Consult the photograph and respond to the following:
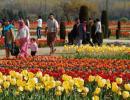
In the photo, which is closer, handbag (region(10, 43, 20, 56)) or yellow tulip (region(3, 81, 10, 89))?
yellow tulip (region(3, 81, 10, 89))

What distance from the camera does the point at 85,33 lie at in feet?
80.3

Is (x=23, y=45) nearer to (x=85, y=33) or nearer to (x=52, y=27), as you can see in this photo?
(x=52, y=27)

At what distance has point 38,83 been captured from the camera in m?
7.57

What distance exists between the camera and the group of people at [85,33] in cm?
2414

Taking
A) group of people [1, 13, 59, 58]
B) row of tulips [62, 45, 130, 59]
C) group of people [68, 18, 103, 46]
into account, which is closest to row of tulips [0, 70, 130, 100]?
group of people [1, 13, 59, 58]

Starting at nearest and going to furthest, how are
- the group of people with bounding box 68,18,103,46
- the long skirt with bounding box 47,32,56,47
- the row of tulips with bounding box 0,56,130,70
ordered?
the row of tulips with bounding box 0,56,130,70, the long skirt with bounding box 47,32,56,47, the group of people with bounding box 68,18,103,46

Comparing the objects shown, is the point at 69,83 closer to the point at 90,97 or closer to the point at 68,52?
the point at 90,97

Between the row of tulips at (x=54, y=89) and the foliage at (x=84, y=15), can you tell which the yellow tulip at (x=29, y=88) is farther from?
the foliage at (x=84, y=15)

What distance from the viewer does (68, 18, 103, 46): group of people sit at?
24.1m

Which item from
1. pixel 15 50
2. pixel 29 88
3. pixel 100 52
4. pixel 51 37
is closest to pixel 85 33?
pixel 51 37

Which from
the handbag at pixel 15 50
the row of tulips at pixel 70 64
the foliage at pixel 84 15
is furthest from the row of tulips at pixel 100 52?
the foliage at pixel 84 15

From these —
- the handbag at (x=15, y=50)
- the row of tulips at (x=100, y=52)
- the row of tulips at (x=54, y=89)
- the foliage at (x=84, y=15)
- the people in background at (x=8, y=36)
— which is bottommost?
the foliage at (x=84, y=15)

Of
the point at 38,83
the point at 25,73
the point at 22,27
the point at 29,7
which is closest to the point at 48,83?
the point at 38,83

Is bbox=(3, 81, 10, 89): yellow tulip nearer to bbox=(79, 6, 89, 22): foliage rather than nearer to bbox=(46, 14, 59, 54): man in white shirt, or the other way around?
bbox=(46, 14, 59, 54): man in white shirt
